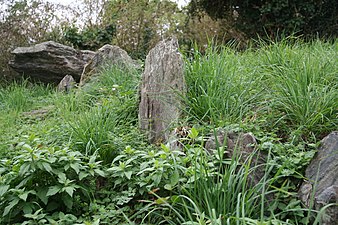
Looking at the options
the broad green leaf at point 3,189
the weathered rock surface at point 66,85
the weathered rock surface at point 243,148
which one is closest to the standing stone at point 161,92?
the weathered rock surface at point 243,148

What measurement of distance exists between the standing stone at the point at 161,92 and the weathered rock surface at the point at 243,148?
629 mm

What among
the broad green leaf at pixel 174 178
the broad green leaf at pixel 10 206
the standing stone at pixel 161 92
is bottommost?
the broad green leaf at pixel 10 206

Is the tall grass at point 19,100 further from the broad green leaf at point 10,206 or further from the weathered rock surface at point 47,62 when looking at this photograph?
the broad green leaf at point 10,206

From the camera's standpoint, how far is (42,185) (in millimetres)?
2396

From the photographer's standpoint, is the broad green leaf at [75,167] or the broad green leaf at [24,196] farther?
the broad green leaf at [75,167]

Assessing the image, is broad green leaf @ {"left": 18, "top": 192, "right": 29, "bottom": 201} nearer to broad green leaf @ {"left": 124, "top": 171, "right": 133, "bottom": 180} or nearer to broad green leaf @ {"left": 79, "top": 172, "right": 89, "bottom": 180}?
broad green leaf @ {"left": 79, "top": 172, "right": 89, "bottom": 180}

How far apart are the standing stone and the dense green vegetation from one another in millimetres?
112

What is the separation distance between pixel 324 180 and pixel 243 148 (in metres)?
0.56

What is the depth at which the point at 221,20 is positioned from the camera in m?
9.42

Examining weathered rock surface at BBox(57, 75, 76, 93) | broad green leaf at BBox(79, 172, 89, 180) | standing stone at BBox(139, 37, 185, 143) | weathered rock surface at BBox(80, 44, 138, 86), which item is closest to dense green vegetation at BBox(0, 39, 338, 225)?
broad green leaf at BBox(79, 172, 89, 180)

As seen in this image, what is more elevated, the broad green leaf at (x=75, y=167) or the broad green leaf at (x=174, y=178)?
the broad green leaf at (x=75, y=167)

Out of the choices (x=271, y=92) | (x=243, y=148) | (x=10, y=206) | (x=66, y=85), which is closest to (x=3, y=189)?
(x=10, y=206)

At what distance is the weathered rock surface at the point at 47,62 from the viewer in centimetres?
780

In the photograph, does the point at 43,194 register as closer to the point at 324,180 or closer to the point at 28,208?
the point at 28,208
